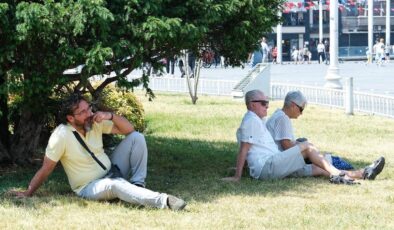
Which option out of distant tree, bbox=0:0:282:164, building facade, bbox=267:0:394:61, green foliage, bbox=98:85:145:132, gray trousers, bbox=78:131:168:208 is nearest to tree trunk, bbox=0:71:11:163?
distant tree, bbox=0:0:282:164

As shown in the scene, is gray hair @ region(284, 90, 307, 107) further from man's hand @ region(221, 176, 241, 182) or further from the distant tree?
man's hand @ region(221, 176, 241, 182)

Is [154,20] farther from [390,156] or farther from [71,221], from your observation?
[390,156]

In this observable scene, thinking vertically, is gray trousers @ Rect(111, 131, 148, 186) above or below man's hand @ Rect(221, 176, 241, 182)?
above

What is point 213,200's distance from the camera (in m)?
7.10

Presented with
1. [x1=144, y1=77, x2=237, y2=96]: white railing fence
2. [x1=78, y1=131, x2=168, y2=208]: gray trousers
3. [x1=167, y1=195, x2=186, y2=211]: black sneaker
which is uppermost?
[x1=78, y1=131, x2=168, y2=208]: gray trousers

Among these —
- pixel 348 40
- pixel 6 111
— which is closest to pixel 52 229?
pixel 6 111

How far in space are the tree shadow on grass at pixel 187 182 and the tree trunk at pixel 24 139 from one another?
259 millimetres

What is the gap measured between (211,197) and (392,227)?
69.7 inches

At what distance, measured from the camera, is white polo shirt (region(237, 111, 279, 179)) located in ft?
27.0

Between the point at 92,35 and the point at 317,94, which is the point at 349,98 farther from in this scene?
the point at 92,35

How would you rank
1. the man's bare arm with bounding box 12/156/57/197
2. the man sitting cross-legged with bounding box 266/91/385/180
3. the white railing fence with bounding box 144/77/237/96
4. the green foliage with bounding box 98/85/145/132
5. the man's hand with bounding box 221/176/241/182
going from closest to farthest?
the man's bare arm with bounding box 12/156/57/197 < the man's hand with bounding box 221/176/241/182 < the man sitting cross-legged with bounding box 266/91/385/180 < the green foliage with bounding box 98/85/145/132 < the white railing fence with bounding box 144/77/237/96

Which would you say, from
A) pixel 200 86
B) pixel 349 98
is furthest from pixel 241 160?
pixel 200 86

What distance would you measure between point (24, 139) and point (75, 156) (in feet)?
7.30

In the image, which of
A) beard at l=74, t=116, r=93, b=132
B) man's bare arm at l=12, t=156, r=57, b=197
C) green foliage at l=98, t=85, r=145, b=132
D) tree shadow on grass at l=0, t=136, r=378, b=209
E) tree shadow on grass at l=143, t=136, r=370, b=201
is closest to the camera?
man's bare arm at l=12, t=156, r=57, b=197
